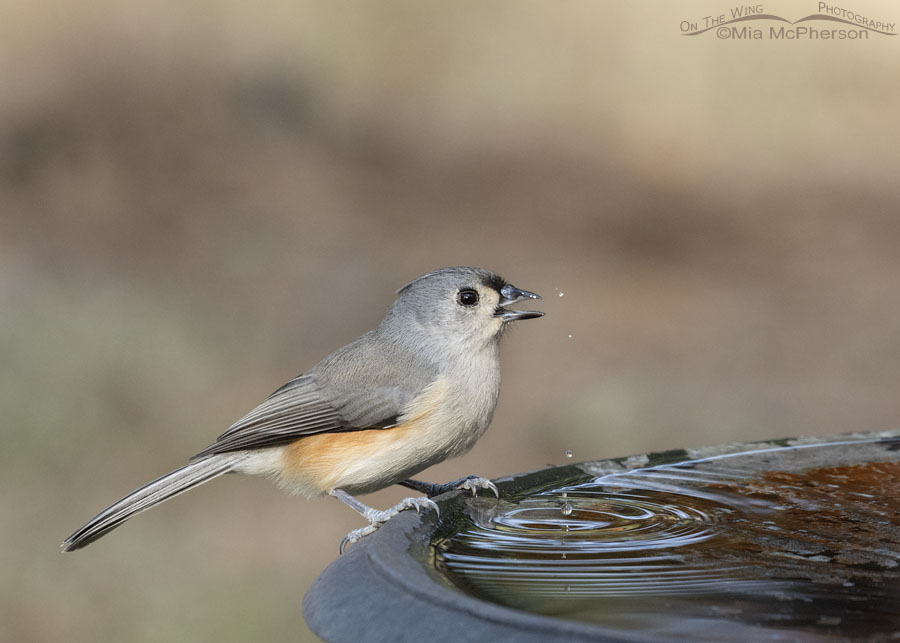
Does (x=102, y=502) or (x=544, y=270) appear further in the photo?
(x=544, y=270)

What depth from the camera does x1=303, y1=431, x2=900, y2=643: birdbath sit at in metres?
1.99

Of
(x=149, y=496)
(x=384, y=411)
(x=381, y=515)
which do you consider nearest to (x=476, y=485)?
(x=381, y=515)

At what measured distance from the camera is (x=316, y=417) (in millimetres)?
4066

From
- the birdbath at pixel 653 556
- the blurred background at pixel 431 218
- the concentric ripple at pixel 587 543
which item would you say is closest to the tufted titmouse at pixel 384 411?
the birdbath at pixel 653 556

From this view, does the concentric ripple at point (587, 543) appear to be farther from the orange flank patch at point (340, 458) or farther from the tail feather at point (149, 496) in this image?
the tail feather at point (149, 496)

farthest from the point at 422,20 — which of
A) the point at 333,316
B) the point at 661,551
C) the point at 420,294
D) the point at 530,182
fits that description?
the point at 661,551

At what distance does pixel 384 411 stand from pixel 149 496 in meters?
0.95

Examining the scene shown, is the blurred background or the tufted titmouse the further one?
the blurred background

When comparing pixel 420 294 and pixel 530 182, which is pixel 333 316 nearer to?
pixel 530 182

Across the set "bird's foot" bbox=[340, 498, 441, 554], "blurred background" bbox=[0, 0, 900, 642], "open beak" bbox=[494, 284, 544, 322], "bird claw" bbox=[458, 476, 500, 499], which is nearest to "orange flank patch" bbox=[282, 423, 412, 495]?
"bird's foot" bbox=[340, 498, 441, 554]

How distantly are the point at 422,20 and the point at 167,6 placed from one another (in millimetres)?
2566

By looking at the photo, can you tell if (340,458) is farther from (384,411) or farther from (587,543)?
(587,543)

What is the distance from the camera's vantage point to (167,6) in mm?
10617

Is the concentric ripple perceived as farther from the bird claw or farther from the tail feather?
the tail feather
